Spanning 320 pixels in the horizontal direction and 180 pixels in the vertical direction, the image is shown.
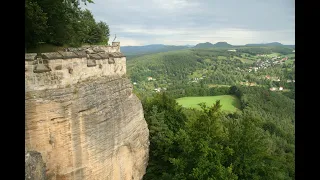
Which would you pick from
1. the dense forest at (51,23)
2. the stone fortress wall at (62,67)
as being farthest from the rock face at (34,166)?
the dense forest at (51,23)

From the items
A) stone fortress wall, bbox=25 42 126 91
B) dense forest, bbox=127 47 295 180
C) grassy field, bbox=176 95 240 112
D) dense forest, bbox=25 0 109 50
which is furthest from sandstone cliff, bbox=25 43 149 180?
grassy field, bbox=176 95 240 112

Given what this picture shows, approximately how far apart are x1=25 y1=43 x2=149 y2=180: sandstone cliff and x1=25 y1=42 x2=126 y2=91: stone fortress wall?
0.05 m

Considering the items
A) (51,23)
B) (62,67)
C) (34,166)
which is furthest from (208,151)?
(51,23)

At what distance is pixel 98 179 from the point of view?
10.5 meters

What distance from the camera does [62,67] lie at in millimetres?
8906

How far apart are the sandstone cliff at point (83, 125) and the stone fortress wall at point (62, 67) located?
0.15 ft

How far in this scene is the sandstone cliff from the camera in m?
8.26

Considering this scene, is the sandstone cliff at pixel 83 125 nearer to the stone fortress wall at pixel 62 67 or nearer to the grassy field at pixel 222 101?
the stone fortress wall at pixel 62 67

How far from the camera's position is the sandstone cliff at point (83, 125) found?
325 inches

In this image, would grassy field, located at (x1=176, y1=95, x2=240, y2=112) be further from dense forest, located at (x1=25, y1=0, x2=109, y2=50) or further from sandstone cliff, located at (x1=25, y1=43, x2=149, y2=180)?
dense forest, located at (x1=25, y1=0, x2=109, y2=50)

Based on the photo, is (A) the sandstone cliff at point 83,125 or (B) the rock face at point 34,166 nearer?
(B) the rock face at point 34,166

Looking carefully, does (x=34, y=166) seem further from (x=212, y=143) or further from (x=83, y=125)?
(x=212, y=143)
